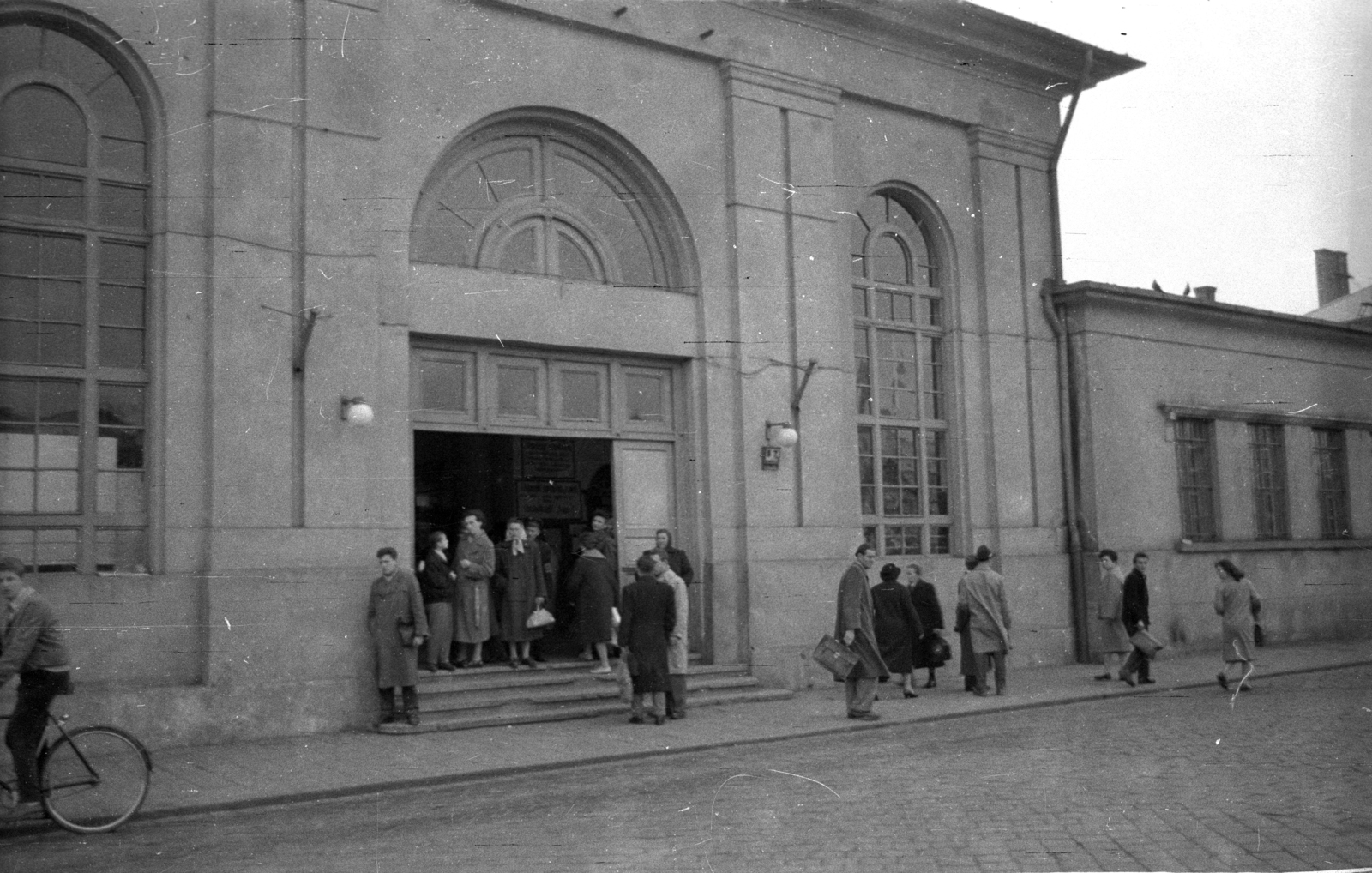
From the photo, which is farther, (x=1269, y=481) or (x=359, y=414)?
(x=1269, y=481)

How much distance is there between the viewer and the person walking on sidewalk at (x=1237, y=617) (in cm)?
1574

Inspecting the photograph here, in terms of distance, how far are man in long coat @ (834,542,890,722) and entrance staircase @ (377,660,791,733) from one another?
1.83 metres

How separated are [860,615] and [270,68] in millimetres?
7628

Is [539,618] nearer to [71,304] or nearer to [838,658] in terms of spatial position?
[838,658]

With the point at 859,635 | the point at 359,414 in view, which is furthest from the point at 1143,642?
the point at 359,414

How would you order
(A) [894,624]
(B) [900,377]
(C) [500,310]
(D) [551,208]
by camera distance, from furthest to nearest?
(B) [900,377] < (A) [894,624] < (D) [551,208] < (C) [500,310]

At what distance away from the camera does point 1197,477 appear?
2191cm

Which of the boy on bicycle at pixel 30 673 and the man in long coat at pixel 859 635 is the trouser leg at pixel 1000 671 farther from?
the boy on bicycle at pixel 30 673

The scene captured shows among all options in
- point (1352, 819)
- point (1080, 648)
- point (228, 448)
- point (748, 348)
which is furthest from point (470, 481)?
point (1352, 819)

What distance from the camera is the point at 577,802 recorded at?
929 centimetres

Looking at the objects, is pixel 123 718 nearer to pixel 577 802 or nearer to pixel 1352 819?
pixel 577 802

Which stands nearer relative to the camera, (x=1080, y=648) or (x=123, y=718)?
(x=123, y=718)

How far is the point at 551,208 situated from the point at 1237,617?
900cm

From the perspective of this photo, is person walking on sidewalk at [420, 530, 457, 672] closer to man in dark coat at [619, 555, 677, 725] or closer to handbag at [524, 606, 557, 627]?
handbag at [524, 606, 557, 627]
